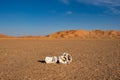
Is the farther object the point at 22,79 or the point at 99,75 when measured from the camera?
the point at 99,75

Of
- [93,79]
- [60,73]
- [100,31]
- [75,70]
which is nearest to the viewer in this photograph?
[93,79]

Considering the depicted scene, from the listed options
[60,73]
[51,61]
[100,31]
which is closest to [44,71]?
[60,73]

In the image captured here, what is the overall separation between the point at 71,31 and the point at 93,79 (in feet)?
321

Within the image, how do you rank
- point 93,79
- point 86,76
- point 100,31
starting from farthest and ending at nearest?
1. point 100,31
2. point 86,76
3. point 93,79

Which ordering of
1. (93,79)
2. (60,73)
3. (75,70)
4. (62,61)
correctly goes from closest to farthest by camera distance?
(93,79) → (60,73) → (75,70) → (62,61)

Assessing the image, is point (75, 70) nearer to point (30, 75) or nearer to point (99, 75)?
point (99, 75)

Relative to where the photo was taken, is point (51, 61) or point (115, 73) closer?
point (115, 73)

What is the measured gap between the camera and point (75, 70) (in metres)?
9.64

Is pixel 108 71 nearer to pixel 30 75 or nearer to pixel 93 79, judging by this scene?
pixel 93 79

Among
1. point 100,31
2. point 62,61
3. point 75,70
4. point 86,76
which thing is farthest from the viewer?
point 100,31

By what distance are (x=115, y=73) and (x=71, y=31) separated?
97005 mm

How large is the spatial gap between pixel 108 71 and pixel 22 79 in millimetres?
3646

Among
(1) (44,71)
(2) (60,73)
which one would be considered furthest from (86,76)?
(1) (44,71)

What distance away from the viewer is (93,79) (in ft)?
26.0
